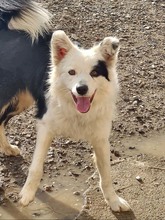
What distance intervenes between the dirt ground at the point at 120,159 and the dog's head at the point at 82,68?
0.88m

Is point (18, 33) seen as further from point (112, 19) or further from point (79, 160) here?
point (112, 19)

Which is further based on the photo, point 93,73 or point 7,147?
point 7,147

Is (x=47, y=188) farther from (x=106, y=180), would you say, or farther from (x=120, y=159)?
(x=120, y=159)

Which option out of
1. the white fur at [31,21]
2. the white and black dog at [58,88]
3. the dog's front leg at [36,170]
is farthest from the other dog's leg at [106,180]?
the white fur at [31,21]

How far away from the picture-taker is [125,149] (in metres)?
4.65

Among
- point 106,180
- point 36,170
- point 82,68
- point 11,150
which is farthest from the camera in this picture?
point 11,150

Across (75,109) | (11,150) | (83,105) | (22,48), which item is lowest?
(11,150)

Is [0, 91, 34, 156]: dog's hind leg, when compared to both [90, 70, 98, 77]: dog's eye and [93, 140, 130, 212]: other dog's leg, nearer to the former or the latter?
[93, 140, 130, 212]: other dog's leg

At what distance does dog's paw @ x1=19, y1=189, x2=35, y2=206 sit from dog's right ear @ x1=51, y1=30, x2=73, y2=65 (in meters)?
0.92

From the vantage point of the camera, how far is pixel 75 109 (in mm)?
3695

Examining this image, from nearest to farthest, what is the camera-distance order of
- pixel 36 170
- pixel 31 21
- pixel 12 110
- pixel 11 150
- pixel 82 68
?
pixel 82 68, pixel 36 170, pixel 31 21, pixel 12 110, pixel 11 150

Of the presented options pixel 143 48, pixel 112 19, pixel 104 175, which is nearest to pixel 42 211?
pixel 104 175

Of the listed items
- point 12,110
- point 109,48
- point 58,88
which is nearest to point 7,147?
point 12,110

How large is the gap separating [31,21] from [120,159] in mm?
1379
